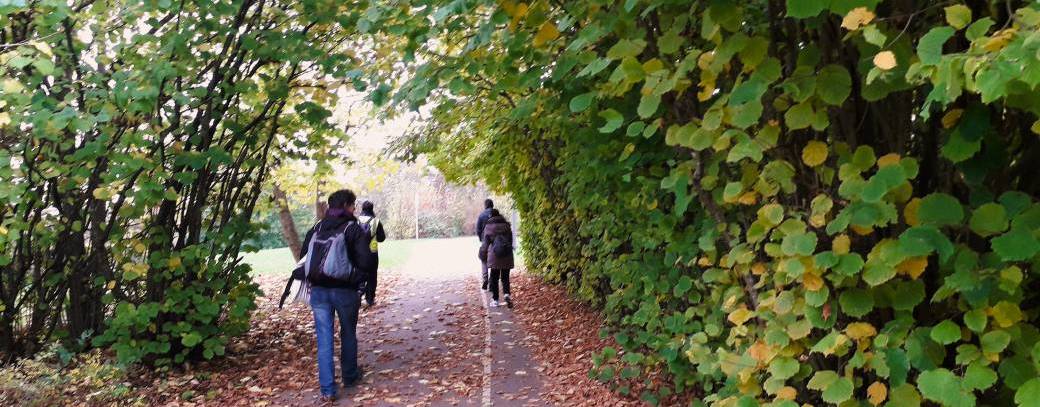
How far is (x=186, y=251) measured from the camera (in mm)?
6559

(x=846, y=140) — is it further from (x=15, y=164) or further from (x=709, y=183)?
(x=15, y=164)

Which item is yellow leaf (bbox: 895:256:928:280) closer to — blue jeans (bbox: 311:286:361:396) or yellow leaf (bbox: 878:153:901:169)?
yellow leaf (bbox: 878:153:901:169)

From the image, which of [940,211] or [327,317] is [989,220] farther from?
[327,317]

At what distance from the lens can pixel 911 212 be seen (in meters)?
2.41

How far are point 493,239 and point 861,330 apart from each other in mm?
8629

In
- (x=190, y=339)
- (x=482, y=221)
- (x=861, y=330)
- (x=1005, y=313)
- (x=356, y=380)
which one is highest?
(x=482, y=221)

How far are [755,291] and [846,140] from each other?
899 millimetres

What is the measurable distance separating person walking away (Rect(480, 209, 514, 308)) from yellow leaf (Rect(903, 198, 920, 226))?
28.2 ft

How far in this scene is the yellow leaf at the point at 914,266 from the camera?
7.66 ft

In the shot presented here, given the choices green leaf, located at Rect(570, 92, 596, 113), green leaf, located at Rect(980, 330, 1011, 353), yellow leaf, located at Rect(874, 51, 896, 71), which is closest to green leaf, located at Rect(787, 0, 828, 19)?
yellow leaf, located at Rect(874, 51, 896, 71)

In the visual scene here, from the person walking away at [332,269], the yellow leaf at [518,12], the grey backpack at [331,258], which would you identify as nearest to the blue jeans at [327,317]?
the person walking away at [332,269]

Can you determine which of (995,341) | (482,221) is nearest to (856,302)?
(995,341)

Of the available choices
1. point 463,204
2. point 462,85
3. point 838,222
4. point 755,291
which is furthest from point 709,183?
point 463,204

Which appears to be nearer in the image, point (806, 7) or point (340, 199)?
point (806, 7)
